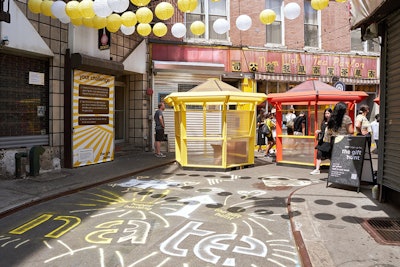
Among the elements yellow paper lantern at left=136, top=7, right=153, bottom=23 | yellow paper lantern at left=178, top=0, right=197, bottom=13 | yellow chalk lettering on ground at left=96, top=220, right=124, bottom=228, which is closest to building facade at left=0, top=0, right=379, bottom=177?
yellow paper lantern at left=178, top=0, right=197, bottom=13

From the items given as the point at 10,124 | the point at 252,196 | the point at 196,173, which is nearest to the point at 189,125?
the point at 196,173

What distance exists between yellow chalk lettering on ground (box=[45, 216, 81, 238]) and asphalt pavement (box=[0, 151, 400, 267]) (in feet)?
3.73

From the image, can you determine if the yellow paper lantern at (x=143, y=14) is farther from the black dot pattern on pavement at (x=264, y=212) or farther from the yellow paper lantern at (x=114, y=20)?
the black dot pattern on pavement at (x=264, y=212)

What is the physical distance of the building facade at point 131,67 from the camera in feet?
28.3

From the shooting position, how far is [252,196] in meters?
6.75

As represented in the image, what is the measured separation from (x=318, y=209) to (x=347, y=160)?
1921 mm

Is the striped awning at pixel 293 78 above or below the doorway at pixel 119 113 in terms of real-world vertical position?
above

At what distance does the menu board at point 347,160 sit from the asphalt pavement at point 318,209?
9.5 inches

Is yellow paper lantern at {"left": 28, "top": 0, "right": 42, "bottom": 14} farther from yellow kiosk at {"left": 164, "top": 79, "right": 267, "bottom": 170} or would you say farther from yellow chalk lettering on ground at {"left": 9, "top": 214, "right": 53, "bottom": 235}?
yellow chalk lettering on ground at {"left": 9, "top": 214, "right": 53, "bottom": 235}

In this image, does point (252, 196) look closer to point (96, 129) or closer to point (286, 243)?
point (286, 243)

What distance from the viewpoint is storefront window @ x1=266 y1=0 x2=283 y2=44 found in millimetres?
15758

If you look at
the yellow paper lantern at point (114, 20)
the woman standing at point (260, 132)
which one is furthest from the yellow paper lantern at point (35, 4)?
the woman standing at point (260, 132)

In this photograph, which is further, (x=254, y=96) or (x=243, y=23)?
(x=254, y=96)

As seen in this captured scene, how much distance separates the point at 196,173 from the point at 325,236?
5.43 meters
